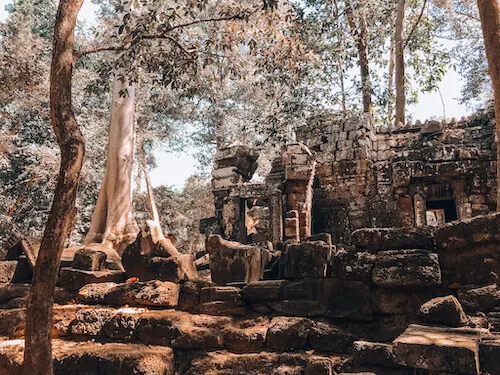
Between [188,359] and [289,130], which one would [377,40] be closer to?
[289,130]

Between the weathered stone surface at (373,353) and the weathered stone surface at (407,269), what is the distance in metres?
0.58

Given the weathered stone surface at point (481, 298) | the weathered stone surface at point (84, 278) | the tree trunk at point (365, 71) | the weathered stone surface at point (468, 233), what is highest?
the tree trunk at point (365, 71)

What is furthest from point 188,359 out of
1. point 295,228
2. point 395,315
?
point 295,228

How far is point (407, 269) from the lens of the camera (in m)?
3.46

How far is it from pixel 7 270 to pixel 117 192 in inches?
137

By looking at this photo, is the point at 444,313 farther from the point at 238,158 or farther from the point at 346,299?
the point at 238,158

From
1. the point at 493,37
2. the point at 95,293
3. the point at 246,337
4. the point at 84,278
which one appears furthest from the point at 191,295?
the point at 493,37

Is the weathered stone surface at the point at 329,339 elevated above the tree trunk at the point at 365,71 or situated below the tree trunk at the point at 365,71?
below

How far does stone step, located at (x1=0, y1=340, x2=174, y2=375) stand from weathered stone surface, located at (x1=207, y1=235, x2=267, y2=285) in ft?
3.52

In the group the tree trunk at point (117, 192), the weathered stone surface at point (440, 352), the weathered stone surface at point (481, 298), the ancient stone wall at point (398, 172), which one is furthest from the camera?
the ancient stone wall at point (398, 172)

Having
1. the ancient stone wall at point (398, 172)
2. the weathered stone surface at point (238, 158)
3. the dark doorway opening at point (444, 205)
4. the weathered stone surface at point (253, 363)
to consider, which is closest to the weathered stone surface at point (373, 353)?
the weathered stone surface at point (253, 363)

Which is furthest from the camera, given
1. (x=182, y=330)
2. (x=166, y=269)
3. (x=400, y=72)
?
(x=400, y=72)

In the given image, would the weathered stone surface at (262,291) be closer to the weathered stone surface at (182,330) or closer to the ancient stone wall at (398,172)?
the weathered stone surface at (182,330)

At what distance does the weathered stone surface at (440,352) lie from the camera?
218 centimetres
